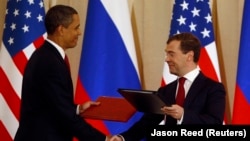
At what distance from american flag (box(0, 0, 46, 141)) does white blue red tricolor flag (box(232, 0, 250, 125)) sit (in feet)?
4.75

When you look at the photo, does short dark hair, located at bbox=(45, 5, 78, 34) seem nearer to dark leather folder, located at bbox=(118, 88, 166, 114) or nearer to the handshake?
dark leather folder, located at bbox=(118, 88, 166, 114)

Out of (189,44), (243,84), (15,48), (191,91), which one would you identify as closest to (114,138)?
(191,91)

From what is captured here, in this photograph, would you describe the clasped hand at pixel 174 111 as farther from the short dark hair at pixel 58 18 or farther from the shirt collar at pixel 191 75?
the short dark hair at pixel 58 18

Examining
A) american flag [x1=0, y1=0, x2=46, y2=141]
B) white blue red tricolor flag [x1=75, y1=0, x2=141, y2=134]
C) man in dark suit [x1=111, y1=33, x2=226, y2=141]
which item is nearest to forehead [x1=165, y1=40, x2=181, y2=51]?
man in dark suit [x1=111, y1=33, x2=226, y2=141]

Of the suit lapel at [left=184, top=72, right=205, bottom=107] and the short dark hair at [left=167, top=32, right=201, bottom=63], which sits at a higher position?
the short dark hair at [left=167, top=32, right=201, bottom=63]

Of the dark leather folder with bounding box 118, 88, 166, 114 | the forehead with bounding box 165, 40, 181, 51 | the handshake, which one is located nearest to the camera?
the dark leather folder with bounding box 118, 88, 166, 114

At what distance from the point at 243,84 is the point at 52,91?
1.50m

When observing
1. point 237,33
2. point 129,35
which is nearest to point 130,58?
point 129,35

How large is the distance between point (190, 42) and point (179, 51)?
0.08 metres

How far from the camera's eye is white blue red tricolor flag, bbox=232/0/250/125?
3.96m

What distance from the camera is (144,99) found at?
3041 mm

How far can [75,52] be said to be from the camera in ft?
15.4

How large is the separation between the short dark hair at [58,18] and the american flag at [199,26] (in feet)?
3.79

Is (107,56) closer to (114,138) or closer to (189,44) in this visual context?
(114,138)
